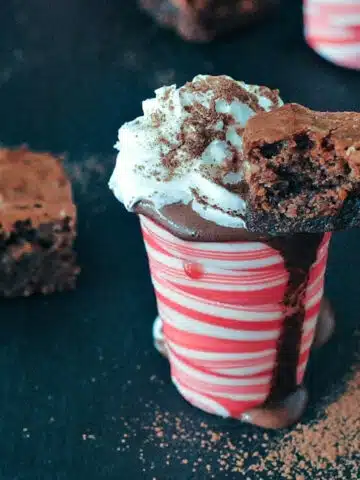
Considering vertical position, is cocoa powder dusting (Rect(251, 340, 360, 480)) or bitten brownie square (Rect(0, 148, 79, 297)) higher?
bitten brownie square (Rect(0, 148, 79, 297))

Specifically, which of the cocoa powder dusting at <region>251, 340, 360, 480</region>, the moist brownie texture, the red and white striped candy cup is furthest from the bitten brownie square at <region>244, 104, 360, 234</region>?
the moist brownie texture

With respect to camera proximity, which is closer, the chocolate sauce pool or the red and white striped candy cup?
the chocolate sauce pool

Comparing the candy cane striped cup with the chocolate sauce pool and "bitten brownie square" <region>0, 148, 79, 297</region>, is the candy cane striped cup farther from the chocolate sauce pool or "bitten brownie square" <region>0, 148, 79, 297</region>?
"bitten brownie square" <region>0, 148, 79, 297</region>

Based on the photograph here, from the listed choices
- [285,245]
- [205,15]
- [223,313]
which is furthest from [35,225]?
[205,15]

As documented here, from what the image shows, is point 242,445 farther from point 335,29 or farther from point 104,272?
point 335,29

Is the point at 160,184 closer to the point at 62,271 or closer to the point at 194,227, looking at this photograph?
the point at 194,227

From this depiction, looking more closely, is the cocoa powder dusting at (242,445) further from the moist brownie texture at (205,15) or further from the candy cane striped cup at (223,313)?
the moist brownie texture at (205,15)

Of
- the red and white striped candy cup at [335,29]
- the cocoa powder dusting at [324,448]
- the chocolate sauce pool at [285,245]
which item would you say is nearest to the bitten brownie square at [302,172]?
the chocolate sauce pool at [285,245]
